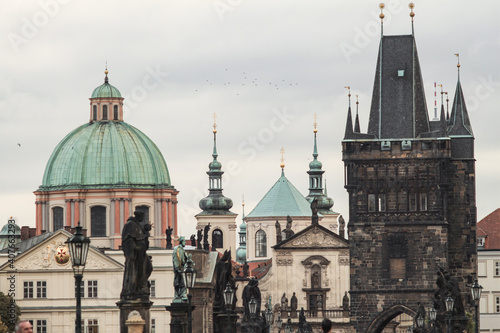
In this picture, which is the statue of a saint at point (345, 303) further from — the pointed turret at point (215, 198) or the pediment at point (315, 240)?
the pointed turret at point (215, 198)

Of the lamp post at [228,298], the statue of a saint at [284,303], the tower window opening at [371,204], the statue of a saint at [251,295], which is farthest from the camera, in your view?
the statue of a saint at [284,303]

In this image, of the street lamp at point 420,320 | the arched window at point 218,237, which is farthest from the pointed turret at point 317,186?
the street lamp at point 420,320

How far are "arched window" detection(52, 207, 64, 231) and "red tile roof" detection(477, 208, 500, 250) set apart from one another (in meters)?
31.3

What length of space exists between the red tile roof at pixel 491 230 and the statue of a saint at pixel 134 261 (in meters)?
85.7

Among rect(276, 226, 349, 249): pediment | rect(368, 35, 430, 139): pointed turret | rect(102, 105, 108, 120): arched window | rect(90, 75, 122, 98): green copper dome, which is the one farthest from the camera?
rect(276, 226, 349, 249): pediment

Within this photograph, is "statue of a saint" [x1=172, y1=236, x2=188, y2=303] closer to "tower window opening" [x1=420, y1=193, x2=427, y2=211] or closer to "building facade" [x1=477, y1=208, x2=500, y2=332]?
"tower window opening" [x1=420, y1=193, x2=427, y2=211]

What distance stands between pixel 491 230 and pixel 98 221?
29541mm

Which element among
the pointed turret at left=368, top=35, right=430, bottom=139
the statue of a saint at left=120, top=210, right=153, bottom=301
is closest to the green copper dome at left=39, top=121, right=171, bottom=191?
the pointed turret at left=368, top=35, right=430, bottom=139

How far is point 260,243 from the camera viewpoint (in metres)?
161

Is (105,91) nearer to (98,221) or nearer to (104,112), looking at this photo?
(104,112)

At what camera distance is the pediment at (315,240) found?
394 feet

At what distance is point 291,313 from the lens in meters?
115

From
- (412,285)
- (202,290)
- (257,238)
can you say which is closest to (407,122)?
(412,285)

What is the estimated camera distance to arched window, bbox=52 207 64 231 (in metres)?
112
